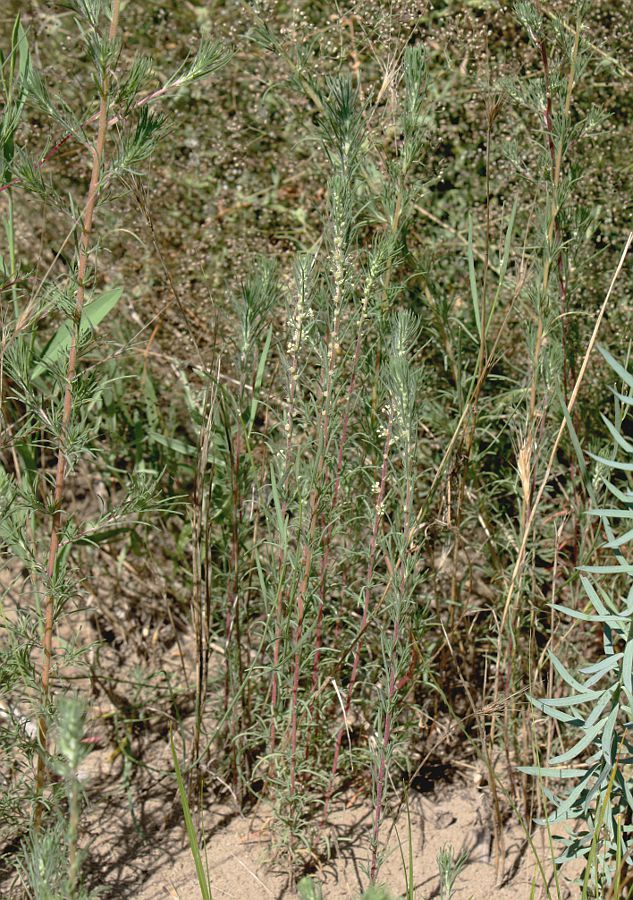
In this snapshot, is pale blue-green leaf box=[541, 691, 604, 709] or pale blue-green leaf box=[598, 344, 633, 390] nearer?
pale blue-green leaf box=[598, 344, 633, 390]

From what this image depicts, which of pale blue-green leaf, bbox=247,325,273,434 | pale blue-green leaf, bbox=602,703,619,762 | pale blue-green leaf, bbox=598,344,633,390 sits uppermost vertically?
pale blue-green leaf, bbox=598,344,633,390

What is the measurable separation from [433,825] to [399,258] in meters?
1.29

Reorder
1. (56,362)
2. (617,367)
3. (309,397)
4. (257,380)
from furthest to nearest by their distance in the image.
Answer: (309,397) → (257,380) → (56,362) → (617,367)

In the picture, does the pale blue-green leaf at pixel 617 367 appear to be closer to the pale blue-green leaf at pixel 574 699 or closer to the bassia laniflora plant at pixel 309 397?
the bassia laniflora plant at pixel 309 397

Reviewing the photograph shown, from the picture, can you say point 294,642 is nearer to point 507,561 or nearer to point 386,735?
point 386,735

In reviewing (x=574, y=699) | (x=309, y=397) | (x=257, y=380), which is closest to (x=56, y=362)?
(x=257, y=380)

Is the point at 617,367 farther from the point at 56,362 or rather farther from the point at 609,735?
the point at 56,362

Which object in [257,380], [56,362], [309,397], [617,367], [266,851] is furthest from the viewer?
[309,397]

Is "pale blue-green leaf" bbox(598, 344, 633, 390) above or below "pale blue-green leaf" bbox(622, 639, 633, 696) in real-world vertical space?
above

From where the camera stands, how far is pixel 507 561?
2.75 meters

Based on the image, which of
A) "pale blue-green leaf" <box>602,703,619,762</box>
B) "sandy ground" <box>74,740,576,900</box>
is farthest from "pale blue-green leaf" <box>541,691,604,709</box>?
"sandy ground" <box>74,740,576,900</box>

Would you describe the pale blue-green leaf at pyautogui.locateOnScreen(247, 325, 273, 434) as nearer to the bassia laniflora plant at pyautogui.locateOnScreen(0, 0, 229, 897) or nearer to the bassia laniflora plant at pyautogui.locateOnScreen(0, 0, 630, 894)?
the bassia laniflora plant at pyautogui.locateOnScreen(0, 0, 630, 894)

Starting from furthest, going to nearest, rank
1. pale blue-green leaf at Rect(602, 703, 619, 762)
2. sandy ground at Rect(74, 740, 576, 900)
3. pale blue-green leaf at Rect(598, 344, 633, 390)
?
sandy ground at Rect(74, 740, 576, 900), pale blue-green leaf at Rect(602, 703, 619, 762), pale blue-green leaf at Rect(598, 344, 633, 390)

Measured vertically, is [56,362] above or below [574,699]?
above
